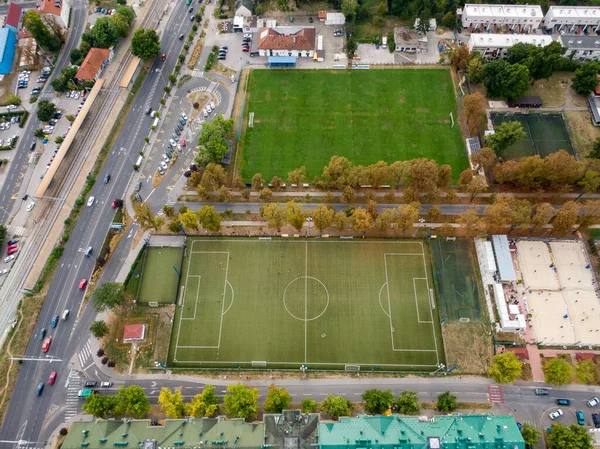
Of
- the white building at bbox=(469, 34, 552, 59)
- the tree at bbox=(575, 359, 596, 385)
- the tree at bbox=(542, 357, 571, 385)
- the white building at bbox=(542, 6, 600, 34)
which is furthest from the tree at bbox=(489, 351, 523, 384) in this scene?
the white building at bbox=(542, 6, 600, 34)

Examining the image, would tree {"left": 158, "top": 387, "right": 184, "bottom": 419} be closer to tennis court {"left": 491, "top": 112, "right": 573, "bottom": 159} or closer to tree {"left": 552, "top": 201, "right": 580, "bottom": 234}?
tree {"left": 552, "top": 201, "right": 580, "bottom": 234}

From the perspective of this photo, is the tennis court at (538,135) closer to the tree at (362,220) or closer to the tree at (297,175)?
the tree at (362,220)

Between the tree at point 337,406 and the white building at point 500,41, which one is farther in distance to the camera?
the white building at point 500,41

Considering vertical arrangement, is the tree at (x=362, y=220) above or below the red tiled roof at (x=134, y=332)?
above

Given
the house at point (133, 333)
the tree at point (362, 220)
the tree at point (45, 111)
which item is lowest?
the house at point (133, 333)

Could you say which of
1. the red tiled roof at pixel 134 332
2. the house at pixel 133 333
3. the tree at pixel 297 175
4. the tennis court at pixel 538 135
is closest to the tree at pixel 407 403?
the tree at pixel 297 175

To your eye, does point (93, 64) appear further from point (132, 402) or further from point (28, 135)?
point (132, 402)

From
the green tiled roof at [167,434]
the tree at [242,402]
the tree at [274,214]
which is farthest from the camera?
the tree at [274,214]

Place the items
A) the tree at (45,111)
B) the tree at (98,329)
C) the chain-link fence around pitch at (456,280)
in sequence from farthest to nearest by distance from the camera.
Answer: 1. the tree at (45,111)
2. the chain-link fence around pitch at (456,280)
3. the tree at (98,329)
